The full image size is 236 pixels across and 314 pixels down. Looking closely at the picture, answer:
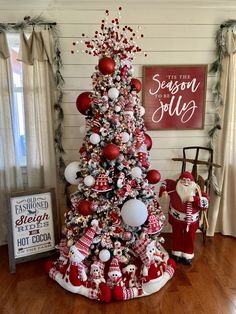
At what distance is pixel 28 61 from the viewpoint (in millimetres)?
2615

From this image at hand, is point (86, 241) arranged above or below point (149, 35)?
below

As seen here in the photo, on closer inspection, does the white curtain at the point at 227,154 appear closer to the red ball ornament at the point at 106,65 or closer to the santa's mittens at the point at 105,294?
the red ball ornament at the point at 106,65

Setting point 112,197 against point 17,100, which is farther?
point 17,100

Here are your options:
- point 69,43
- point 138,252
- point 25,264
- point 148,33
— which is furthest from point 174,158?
point 25,264

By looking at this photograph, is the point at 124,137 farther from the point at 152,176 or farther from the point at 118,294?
the point at 118,294

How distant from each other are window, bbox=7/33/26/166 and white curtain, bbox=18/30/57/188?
124 mm

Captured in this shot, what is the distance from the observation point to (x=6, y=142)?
2.73 meters

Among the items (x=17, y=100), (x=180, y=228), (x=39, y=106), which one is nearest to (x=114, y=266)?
(x=180, y=228)

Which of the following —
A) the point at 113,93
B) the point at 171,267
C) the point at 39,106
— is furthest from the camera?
the point at 39,106

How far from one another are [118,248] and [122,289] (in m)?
0.31

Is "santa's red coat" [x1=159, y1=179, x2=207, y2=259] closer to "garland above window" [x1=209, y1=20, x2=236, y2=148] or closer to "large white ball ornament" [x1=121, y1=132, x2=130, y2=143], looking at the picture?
"large white ball ornament" [x1=121, y1=132, x2=130, y2=143]

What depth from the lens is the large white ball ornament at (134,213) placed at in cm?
205

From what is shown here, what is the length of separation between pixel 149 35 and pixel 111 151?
4.61 ft

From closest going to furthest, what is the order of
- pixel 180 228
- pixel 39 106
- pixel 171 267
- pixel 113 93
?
pixel 113 93 → pixel 171 267 → pixel 180 228 → pixel 39 106
